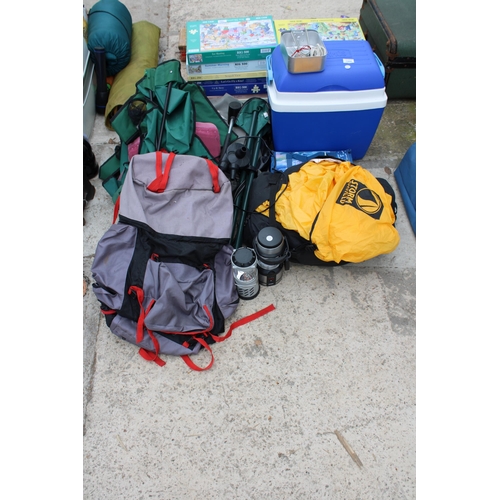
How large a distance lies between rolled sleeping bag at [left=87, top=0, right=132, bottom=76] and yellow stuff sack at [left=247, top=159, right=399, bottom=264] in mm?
1763

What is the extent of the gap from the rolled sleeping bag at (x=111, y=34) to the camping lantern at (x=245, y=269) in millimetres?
2048

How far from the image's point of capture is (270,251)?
2059mm

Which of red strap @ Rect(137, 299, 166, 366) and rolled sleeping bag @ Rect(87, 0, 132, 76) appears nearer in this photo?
red strap @ Rect(137, 299, 166, 366)

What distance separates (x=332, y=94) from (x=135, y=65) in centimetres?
169

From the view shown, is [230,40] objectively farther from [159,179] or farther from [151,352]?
[151,352]

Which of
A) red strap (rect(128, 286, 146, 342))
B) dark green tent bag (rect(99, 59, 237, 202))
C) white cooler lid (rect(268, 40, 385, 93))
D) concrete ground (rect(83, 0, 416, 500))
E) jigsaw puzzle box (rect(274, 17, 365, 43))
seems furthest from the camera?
jigsaw puzzle box (rect(274, 17, 365, 43))

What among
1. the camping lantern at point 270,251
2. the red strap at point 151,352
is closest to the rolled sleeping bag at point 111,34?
the camping lantern at point 270,251

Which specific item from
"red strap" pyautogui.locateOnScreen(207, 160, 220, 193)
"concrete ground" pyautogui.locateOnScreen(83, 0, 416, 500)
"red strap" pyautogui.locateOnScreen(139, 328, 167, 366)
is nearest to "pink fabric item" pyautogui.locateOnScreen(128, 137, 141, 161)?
"red strap" pyautogui.locateOnScreen(207, 160, 220, 193)

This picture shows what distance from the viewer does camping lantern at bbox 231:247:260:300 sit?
80.1 inches

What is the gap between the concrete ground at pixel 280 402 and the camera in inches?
68.9

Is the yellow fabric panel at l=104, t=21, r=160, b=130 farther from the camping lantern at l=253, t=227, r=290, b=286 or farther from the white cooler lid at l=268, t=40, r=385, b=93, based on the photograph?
the camping lantern at l=253, t=227, r=290, b=286

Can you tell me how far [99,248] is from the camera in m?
2.04

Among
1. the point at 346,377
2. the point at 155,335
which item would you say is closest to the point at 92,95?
the point at 155,335

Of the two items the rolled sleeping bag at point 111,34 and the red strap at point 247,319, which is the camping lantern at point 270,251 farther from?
the rolled sleeping bag at point 111,34
